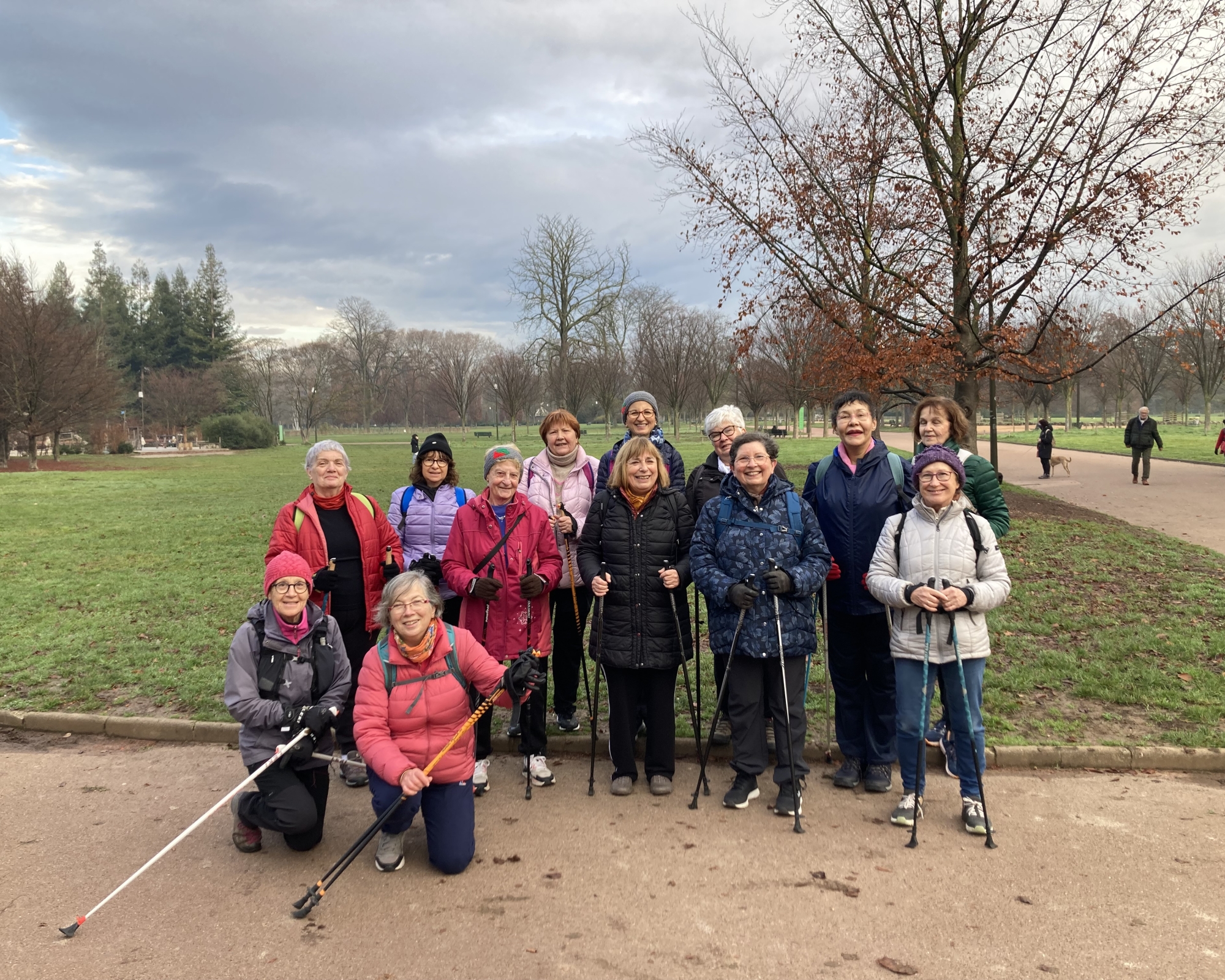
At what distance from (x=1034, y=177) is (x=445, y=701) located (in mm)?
12861

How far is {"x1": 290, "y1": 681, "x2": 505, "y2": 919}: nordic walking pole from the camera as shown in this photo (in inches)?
136

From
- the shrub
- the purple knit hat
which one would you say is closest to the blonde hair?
the purple knit hat

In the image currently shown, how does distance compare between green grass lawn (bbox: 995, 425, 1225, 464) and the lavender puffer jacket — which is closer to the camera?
the lavender puffer jacket

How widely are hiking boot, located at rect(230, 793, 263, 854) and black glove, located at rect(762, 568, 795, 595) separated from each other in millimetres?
2825

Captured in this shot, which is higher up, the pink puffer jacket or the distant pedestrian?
the distant pedestrian

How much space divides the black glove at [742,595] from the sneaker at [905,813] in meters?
1.31

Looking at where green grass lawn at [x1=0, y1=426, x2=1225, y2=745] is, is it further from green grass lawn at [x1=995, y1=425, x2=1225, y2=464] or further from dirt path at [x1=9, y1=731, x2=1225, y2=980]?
green grass lawn at [x1=995, y1=425, x2=1225, y2=464]

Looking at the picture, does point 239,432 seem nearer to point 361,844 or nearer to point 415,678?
point 415,678

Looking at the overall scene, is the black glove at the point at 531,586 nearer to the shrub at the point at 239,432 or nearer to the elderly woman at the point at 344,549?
the elderly woman at the point at 344,549

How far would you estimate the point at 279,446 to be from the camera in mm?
53938

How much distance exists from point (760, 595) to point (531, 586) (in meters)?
1.35

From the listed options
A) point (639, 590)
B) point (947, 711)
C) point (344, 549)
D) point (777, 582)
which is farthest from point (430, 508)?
point (947, 711)

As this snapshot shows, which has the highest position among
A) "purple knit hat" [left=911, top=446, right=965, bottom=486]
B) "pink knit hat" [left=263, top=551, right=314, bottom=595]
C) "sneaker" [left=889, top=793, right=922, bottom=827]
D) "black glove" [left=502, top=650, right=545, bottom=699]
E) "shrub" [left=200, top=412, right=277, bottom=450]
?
"shrub" [left=200, top=412, right=277, bottom=450]

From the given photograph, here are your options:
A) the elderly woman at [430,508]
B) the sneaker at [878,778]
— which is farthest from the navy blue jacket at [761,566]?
the elderly woman at [430,508]
